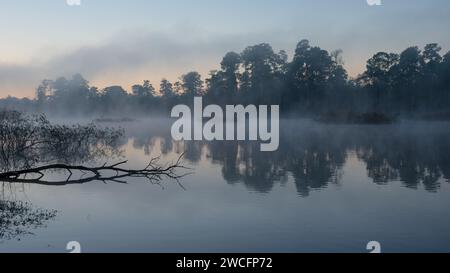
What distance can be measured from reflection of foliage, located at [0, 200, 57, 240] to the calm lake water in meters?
0.09

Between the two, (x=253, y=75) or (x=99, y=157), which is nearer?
(x=99, y=157)

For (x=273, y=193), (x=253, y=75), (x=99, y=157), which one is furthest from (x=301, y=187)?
(x=253, y=75)

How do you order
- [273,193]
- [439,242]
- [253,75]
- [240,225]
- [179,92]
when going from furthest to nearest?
[179,92] → [253,75] → [273,193] → [240,225] → [439,242]

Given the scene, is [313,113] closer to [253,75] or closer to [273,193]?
[253,75]

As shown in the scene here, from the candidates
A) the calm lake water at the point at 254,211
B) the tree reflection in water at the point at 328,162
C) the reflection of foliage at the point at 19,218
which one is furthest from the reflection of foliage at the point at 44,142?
the reflection of foliage at the point at 19,218

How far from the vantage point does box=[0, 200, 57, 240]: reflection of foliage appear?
967cm

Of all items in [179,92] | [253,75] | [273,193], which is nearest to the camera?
[273,193]

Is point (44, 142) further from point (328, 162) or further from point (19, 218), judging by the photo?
point (328, 162)

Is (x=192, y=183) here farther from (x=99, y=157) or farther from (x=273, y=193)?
(x=99, y=157)

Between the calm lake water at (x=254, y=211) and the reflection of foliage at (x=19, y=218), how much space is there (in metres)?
0.09

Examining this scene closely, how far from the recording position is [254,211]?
1175 centimetres

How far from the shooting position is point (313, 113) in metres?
66.4

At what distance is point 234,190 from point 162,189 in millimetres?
2408

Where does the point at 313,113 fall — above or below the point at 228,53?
below
